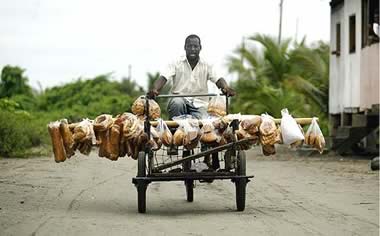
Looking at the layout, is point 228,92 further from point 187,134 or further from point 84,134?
point 84,134

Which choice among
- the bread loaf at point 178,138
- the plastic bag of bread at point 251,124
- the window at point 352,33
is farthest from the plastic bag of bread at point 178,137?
the window at point 352,33

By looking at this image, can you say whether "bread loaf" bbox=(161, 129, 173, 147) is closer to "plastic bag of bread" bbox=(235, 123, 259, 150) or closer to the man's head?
"plastic bag of bread" bbox=(235, 123, 259, 150)

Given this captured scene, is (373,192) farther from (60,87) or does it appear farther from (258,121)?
(60,87)

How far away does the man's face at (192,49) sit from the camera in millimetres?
11680

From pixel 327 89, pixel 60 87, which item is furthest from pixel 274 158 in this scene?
pixel 60 87

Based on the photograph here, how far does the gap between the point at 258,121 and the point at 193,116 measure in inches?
43.1

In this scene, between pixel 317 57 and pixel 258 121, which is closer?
pixel 258 121

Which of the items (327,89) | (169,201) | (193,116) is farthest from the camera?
(327,89)

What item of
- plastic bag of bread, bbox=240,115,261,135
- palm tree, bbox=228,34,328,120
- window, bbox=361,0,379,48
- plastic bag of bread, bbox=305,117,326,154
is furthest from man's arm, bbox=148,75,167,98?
palm tree, bbox=228,34,328,120

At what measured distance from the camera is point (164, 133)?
34.7ft

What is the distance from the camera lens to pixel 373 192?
47.6ft

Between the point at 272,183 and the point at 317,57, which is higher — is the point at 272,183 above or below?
below

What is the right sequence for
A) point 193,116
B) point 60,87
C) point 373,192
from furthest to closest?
point 60,87, point 373,192, point 193,116

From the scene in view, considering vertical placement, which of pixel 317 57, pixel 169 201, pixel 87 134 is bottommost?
pixel 169 201
